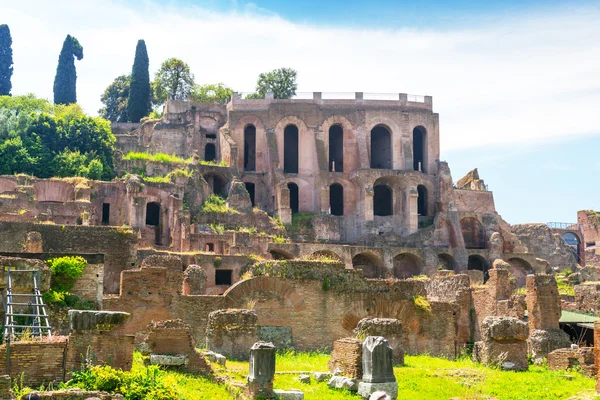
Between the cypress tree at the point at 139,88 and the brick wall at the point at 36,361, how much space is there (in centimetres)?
5340

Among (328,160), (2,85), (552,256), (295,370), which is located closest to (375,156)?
(328,160)

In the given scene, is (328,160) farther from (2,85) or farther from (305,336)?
(305,336)

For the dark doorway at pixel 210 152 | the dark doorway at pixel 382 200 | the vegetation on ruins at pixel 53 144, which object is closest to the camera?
the vegetation on ruins at pixel 53 144

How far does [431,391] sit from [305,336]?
24.0ft

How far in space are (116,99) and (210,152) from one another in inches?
772

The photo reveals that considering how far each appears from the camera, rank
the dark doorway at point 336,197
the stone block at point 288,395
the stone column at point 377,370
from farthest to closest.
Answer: the dark doorway at point 336,197 < the stone column at point 377,370 < the stone block at point 288,395

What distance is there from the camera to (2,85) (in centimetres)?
6519

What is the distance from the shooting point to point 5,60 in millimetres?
65750

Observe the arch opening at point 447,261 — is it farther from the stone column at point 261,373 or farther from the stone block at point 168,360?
the stone column at point 261,373

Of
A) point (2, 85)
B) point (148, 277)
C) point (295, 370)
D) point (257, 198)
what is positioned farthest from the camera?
point (2, 85)

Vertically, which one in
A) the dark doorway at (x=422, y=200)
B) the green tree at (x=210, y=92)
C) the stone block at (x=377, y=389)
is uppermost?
the green tree at (x=210, y=92)

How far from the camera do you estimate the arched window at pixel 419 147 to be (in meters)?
58.5

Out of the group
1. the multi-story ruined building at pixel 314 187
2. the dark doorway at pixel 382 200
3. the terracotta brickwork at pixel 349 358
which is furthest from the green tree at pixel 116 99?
the terracotta brickwork at pixel 349 358

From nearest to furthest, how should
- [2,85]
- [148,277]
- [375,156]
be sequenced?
1. [148,277]
2. [375,156]
3. [2,85]
